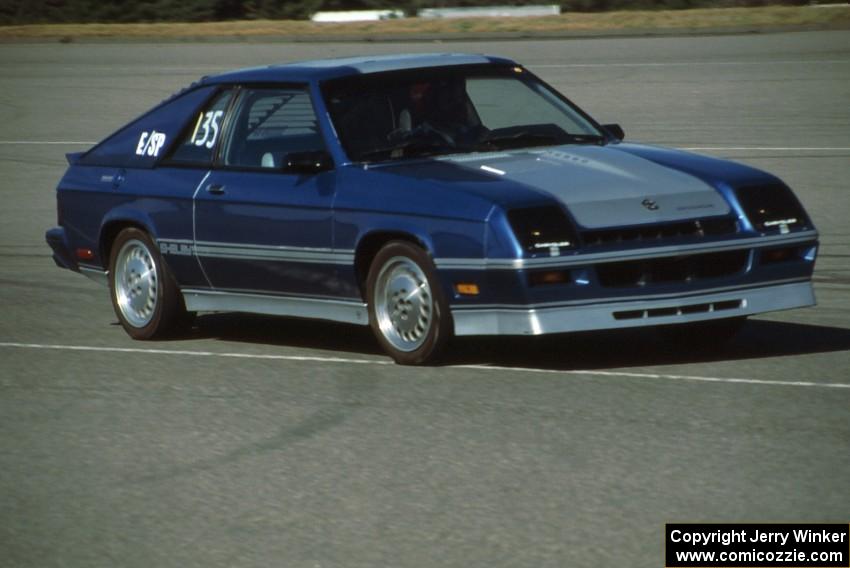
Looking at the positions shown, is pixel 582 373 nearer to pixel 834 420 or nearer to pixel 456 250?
pixel 456 250

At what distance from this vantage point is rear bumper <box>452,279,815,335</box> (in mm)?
8047

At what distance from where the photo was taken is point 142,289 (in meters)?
10.1

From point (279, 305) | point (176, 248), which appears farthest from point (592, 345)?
point (176, 248)

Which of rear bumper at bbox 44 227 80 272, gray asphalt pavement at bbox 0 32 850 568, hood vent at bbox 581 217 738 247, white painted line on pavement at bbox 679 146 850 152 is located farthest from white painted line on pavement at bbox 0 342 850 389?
white painted line on pavement at bbox 679 146 850 152

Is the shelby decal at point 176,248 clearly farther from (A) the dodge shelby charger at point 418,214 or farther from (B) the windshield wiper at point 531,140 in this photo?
(B) the windshield wiper at point 531,140

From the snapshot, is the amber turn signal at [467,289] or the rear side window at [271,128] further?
the rear side window at [271,128]

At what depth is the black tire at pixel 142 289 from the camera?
991 centimetres

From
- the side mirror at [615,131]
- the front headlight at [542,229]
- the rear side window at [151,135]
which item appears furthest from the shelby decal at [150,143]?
the front headlight at [542,229]

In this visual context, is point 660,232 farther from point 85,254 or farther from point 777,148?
point 777,148

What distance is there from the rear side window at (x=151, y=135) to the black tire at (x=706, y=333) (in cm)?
290

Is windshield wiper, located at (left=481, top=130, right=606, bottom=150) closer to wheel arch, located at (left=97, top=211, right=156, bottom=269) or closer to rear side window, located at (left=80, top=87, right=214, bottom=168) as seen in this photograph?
rear side window, located at (left=80, top=87, right=214, bottom=168)

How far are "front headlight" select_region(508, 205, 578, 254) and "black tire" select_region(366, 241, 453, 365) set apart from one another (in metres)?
0.52

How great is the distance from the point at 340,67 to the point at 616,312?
2204 millimetres

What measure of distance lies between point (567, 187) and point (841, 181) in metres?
8.27
